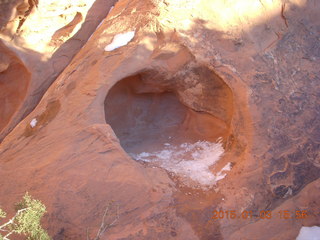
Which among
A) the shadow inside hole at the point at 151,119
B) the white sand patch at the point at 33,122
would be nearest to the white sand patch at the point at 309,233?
the shadow inside hole at the point at 151,119

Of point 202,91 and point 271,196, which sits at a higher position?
A: point 202,91

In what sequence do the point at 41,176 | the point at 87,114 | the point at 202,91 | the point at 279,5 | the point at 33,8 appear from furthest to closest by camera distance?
the point at 33,8, the point at 279,5, the point at 202,91, the point at 87,114, the point at 41,176

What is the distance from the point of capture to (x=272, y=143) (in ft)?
10.9

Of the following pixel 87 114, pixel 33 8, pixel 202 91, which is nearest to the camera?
pixel 87 114

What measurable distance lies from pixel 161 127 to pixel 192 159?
613 millimetres

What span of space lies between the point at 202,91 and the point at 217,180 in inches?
37.5

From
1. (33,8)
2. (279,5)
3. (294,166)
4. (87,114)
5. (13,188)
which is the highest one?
(279,5)

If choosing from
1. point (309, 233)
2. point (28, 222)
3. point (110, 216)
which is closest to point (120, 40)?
point (110, 216)

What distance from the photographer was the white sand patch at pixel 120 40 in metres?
3.65

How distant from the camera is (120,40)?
369 cm

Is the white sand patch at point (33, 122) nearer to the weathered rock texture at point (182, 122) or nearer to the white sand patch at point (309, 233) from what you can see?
the weathered rock texture at point (182, 122)

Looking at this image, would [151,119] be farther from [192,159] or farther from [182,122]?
[192,159]

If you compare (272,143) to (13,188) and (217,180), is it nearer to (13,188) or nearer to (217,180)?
(217,180)

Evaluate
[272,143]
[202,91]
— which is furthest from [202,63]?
[272,143]
